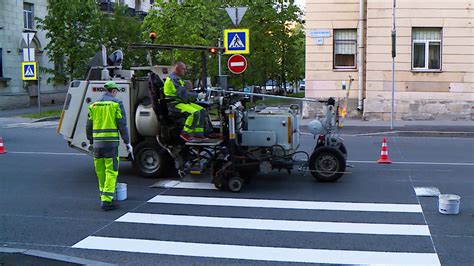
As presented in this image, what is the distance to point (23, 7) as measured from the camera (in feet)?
112

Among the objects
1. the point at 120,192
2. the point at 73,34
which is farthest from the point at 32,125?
the point at 120,192

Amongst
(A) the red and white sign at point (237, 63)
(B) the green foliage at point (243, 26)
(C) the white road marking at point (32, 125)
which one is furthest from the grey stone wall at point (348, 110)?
(C) the white road marking at point (32, 125)

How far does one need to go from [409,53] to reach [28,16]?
24145 millimetres

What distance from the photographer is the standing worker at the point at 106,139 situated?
7.78 metres

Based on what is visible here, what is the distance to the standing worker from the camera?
7777mm

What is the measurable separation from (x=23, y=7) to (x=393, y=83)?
24107 mm

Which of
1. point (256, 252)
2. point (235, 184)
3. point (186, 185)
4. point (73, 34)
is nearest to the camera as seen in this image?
point (256, 252)

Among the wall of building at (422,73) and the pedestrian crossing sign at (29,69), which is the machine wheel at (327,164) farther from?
the pedestrian crossing sign at (29,69)

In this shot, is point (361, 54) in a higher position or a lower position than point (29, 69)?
higher

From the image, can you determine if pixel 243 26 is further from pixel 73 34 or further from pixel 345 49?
pixel 73 34

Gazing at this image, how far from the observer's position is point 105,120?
25.8 ft

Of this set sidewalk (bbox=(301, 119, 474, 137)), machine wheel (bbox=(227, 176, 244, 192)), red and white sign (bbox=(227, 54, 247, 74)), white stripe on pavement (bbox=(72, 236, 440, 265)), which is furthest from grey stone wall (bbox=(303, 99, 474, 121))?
white stripe on pavement (bbox=(72, 236, 440, 265))

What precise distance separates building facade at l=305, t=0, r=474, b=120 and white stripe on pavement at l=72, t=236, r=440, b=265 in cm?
1666

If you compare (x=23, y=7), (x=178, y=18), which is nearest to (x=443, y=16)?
(x=178, y=18)
